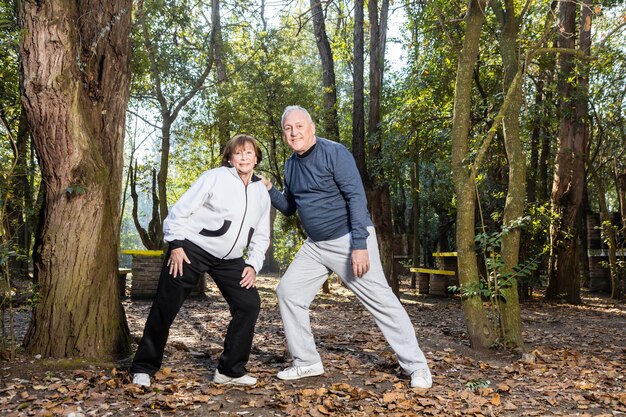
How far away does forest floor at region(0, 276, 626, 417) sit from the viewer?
13.9 feet

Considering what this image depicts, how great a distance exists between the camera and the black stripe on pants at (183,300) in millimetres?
4406

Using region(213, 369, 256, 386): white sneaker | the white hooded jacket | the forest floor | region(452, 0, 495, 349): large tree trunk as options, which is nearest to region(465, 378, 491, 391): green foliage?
the forest floor

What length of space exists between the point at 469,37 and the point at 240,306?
3989 mm

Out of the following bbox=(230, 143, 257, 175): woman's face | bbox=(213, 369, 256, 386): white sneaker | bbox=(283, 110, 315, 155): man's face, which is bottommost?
bbox=(213, 369, 256, 386): white sneaker

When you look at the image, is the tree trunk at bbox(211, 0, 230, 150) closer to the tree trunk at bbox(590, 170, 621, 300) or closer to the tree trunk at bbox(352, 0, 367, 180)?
the tree trunk at bbox(352, 0, 367, 180)

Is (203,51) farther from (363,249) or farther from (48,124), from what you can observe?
(363,249)

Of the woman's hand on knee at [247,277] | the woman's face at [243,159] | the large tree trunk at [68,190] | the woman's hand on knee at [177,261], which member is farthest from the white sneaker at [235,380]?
the woman's face at [243,159]

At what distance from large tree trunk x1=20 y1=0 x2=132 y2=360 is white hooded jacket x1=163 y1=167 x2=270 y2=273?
1.09 m

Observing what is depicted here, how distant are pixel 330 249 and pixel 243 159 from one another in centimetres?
99

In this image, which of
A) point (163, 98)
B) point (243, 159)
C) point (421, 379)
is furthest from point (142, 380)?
point (163, 98)

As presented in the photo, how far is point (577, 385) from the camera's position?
5.09 m

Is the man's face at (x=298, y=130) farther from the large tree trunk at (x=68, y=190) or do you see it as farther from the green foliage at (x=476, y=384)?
the green foliage at (x=476, y=384)

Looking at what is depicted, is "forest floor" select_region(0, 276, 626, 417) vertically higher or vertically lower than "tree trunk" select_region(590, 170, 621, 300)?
lower

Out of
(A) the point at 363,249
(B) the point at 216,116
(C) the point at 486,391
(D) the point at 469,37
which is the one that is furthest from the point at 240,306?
(B) the point at 216,116
